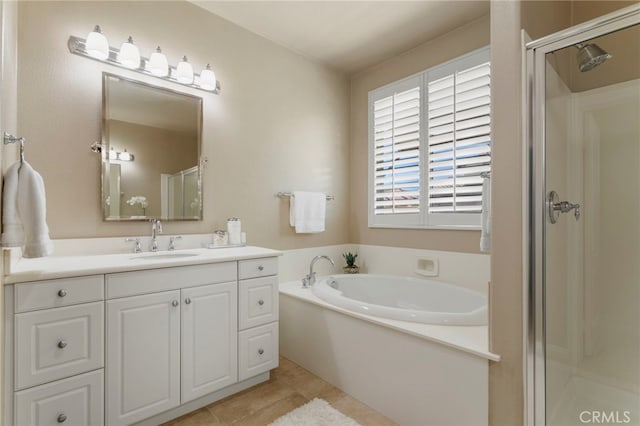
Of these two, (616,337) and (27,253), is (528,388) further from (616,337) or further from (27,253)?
(27,253)

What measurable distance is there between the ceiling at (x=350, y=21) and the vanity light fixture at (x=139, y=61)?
55cm

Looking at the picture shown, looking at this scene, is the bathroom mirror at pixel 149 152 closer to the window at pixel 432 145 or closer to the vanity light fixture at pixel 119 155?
the vanity light fixture at pixel 119 155

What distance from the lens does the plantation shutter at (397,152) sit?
106 inches

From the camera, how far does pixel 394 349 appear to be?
5.32 ft

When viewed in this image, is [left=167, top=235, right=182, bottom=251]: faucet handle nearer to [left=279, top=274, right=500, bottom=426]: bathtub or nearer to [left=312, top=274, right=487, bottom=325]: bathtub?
[left=279, top=274, right=500, bottom=426]: bathtub

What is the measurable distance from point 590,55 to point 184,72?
2264 millimetres

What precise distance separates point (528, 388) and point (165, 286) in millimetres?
1716

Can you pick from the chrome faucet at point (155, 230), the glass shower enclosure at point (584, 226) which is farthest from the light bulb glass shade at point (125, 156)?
the glass shower enclosure at point (584, 226)

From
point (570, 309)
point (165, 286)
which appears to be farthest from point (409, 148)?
point (165, 286)

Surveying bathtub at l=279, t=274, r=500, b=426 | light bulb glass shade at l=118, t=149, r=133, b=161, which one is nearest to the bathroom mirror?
light bulb glass shade at l=118, t=149, r=133, b=161

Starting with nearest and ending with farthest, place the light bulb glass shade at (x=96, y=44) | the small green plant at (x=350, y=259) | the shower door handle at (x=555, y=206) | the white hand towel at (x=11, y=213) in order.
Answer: the white hand towel at (x=11, y=213)
the shower door handle at (x=555, y=206)
the light bulb glass shade at (x=96, y=44)
the small green plant at (x=350, y=259)

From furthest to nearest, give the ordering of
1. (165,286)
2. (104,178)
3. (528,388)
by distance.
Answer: (104,178)
(165,286)
(528,388)

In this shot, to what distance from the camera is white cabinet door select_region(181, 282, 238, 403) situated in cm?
159

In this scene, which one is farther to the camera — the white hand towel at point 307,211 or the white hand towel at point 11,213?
the white hand towel at point 307,211
